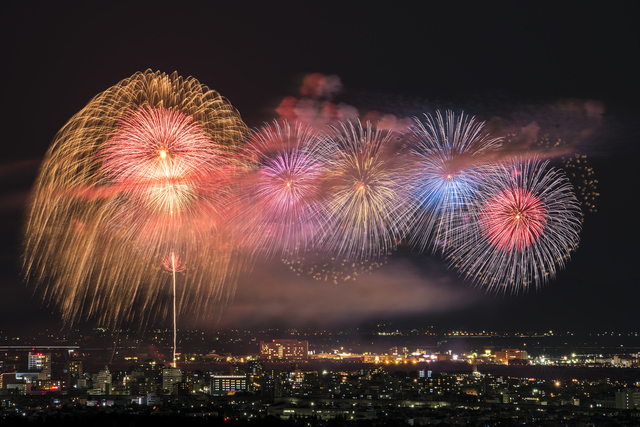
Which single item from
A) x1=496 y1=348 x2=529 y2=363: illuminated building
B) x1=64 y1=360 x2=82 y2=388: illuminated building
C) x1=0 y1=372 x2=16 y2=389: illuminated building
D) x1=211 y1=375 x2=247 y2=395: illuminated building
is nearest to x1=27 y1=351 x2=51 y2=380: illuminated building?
x1=64 y1=360 x2=82 y2=388: illuminated building

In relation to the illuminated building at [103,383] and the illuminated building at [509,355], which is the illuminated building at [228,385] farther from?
the illuminated building at [509,355]

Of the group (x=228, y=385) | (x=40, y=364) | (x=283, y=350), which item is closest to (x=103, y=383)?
(x=228, y=385)

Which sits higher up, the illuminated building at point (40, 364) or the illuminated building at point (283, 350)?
the illuminated building at point (283, 350)

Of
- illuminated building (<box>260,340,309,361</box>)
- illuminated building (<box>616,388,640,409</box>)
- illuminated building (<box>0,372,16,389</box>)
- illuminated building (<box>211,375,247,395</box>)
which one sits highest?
illuminated building (<box>260,340,309,361</box>)

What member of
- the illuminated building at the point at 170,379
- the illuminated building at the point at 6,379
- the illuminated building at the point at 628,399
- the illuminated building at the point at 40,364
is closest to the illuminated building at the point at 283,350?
the illuminated building at the point at 40,364

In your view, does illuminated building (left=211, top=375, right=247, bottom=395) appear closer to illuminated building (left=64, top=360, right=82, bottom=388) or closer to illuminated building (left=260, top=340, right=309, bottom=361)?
illuminated building (left=64, top=360, right=82, bottom=388)

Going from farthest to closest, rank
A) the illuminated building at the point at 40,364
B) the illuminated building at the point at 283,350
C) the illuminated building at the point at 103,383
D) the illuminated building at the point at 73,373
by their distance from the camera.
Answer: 1. the illuminated building at the point at 283,350
2. the illuminated building at the point at 40,364
3. the illuminated building at the point at 73,373
4. the illuminated building at the point at 103,383
